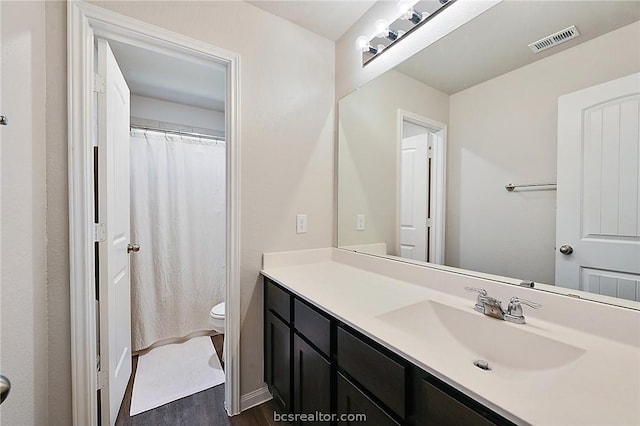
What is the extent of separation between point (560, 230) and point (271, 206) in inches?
53.3

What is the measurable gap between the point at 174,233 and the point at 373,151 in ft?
6.49

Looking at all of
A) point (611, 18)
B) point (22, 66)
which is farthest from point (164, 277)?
point (611, 18)

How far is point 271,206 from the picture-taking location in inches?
64.8

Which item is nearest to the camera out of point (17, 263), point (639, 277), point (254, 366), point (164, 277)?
point (639, 277)

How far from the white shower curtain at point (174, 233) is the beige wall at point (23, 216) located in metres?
1.31

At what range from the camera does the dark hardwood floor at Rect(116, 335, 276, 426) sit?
147 centimetres

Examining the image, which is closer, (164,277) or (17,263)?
(17,263)

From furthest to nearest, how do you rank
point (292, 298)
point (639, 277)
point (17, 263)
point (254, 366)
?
point (254, 366), point (292, 298), point (17, 263), point (639, 277)

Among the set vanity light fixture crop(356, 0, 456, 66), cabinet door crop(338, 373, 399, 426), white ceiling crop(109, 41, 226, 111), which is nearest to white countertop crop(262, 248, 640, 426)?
cabinet door crop(338, 373, 399, 426)

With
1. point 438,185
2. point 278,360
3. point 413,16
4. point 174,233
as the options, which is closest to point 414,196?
point 438,185

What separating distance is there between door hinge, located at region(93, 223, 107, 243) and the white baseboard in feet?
3.79

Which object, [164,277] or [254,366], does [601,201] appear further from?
[164,277]

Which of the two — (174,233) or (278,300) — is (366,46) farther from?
(174,233)

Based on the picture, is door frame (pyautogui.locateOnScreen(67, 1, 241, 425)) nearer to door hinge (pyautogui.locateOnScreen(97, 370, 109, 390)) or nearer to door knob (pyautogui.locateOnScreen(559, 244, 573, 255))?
door hinge (pyautogui.locateOnScreen(97, 370, 109, 390))
